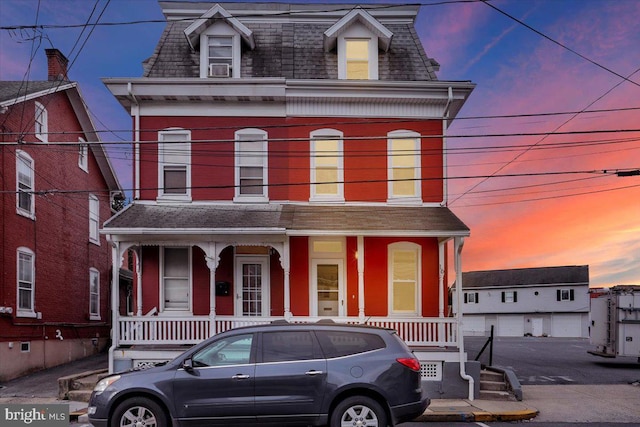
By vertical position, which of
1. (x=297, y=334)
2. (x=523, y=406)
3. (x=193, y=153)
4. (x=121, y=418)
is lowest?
(x=523, y=406)

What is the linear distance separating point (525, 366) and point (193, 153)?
46.6 feet

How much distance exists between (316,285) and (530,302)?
4091cm

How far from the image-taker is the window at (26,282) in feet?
57.0

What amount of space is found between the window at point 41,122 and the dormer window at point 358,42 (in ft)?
33.5

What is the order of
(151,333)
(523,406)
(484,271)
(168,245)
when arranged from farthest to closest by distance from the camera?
1. (484,271)
2. (168,245)
3. (151,333)
4. (523,406)

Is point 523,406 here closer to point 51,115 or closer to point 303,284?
point 303,284

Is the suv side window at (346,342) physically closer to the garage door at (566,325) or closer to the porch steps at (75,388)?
the porch steps at (75,388)

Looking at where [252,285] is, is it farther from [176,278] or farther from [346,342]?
[346,342]

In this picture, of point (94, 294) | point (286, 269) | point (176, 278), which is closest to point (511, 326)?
point (94, 294)

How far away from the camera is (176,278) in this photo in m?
15.1

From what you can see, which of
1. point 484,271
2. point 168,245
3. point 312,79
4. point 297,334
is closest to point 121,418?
point 297,334

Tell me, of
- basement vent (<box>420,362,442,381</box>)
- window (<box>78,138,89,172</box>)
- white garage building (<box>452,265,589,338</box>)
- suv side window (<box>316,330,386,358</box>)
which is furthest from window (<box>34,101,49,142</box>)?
white garage building (<box>452,265,589,338</box>)

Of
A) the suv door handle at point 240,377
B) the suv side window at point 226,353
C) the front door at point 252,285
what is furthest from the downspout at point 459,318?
the suv door handle at point 240,377

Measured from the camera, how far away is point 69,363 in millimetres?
19734
